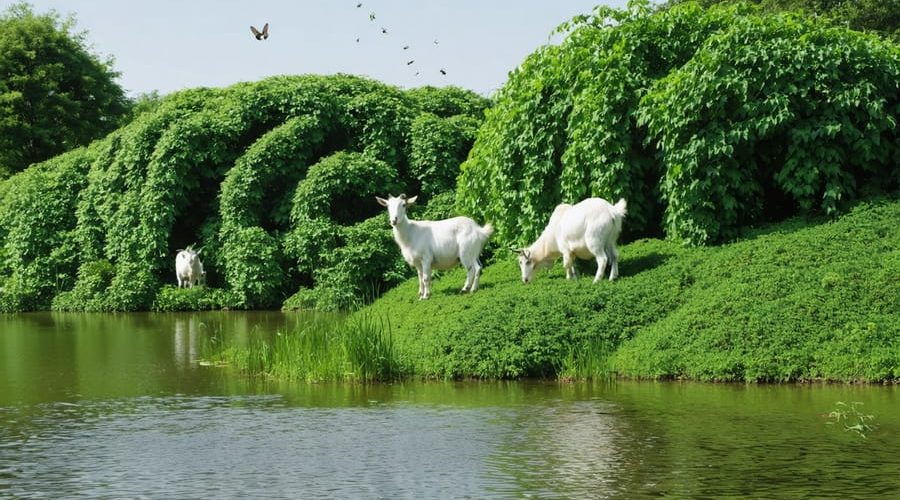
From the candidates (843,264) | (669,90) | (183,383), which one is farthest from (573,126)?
(183,383)

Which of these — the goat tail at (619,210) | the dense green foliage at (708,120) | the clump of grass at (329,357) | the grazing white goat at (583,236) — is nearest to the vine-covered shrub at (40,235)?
the dense green foliage at (708,120)

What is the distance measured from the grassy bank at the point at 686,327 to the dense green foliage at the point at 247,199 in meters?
10.5

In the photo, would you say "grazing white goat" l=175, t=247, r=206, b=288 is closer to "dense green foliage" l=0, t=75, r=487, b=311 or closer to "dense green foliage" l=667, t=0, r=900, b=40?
"dense green foliage" l=0, t=75, r=487, b=311

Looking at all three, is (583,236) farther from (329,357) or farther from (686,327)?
(329,357)

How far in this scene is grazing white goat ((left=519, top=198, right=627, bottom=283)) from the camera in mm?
16547

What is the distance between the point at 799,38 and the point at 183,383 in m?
10.2

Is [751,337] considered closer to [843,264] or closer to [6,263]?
[843,264]

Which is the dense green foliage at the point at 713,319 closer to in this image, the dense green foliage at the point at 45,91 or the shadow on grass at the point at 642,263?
the shadow on grass at the point at 642,263

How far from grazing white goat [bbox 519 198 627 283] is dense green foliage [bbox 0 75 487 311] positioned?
27.5 ft

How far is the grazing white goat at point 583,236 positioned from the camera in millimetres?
16547

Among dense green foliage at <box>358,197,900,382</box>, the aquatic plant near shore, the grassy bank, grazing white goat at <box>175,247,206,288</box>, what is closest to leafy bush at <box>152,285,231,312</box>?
grazing white goat at <box>175,247,206,288</box>

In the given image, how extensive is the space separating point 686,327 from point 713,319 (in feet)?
1.12

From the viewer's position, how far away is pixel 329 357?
14203mm

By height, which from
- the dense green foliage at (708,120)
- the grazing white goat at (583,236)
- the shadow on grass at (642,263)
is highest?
the dense green foliage at (708,120)
